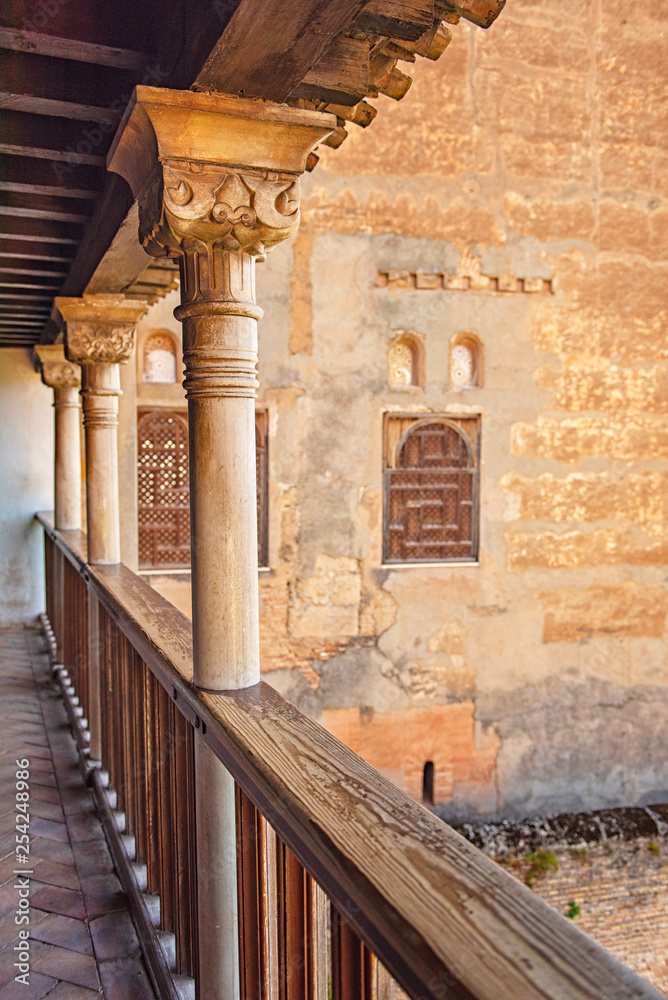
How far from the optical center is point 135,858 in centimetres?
258

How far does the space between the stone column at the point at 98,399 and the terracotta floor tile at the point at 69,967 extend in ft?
4.63

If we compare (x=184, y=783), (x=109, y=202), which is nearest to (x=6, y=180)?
(x=109, y=202)

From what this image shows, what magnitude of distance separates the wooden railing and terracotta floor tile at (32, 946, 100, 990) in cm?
23

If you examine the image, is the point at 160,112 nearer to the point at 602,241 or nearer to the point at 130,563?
the point at 130,563

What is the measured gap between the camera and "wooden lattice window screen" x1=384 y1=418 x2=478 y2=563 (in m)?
8.62

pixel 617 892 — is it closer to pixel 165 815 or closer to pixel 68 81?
pixel 165 815

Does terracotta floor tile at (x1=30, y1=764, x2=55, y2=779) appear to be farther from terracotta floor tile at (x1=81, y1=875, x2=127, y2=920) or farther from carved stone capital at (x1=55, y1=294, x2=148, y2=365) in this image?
carved stone capital at (x1=55, y1=294, x2=148, y2=365)

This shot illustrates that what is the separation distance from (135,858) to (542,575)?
23.0 feet

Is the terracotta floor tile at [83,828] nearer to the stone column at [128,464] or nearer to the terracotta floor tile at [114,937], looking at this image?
the terracotta floor tile at [114,937]

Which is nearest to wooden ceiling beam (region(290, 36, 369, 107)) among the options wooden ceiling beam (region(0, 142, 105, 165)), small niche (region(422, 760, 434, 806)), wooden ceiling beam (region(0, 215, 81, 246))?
wooden ceiling beam (region(0, 142, 105, 165))

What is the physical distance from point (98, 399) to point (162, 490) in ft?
12.8

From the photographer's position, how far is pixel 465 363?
8.95 m

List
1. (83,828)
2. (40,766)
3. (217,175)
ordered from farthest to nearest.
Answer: (40,766) < (83,828) < (217,175)

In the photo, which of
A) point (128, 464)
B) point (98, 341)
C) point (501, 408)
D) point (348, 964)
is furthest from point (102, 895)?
point (501, 408)
